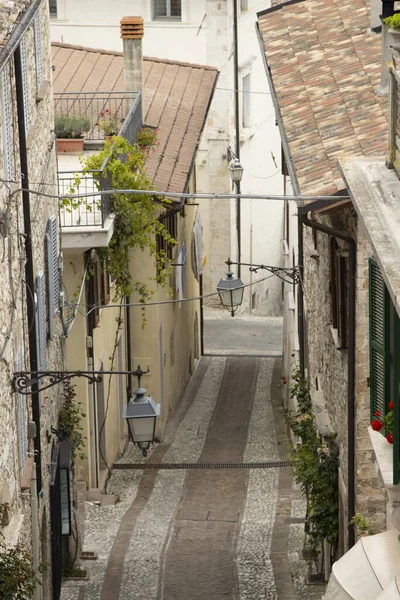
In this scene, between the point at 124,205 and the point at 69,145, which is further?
the point at 69,145

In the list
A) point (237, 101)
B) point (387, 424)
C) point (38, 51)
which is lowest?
point (387, 424)

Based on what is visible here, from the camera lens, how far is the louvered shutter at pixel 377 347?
10016mm

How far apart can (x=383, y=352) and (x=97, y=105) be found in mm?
14606

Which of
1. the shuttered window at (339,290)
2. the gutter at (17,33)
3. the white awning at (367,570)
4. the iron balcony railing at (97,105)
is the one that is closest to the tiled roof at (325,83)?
the shuttered window at (339,290)

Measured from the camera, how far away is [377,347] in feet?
34.1

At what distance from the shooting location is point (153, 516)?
60.1 ft

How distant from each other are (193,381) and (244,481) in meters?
8.82

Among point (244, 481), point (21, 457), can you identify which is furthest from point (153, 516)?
point (21, 457)

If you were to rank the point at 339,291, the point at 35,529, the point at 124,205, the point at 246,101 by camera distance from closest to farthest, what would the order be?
the point at 35,529, the point at 339,291, the point at 124,205, the point at 246,101

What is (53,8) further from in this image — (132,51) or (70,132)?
(70,132)

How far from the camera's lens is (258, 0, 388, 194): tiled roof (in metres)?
13.0

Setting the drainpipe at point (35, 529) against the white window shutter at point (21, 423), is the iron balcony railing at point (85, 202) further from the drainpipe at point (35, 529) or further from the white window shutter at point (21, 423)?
the drainpipe at point (35, 529)

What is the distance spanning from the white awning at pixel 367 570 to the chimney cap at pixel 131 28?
1641cm

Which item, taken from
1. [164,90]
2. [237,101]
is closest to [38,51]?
[164,90]
